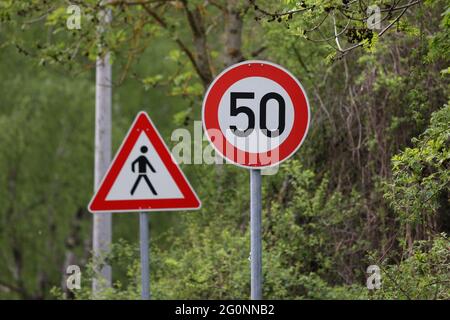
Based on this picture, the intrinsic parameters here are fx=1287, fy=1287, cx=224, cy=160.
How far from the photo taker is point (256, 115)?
28.8 ft

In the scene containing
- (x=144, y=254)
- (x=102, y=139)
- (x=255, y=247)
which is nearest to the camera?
(x=255, y=247)

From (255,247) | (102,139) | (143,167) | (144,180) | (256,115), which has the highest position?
(102,139)

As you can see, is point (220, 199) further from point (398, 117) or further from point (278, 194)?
point (398, 117)

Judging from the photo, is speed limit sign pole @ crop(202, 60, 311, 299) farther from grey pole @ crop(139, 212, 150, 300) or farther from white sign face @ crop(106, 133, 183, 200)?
white sign face @ crop(106, 133, 183, 200)

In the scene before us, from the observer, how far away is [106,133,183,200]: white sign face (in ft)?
36.1

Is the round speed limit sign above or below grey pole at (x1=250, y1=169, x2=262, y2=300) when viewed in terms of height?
above

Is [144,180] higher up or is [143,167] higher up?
[143,167]

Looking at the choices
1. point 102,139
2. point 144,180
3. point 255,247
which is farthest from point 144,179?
point 102,139

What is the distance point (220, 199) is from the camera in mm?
15336

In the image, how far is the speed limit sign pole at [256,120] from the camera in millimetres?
8773

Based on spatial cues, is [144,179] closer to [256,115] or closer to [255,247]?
[256,115]

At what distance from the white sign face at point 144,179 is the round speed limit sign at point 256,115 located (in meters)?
1.98

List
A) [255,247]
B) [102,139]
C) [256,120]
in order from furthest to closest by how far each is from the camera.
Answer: [102,139] < [256,120] < [255,247]

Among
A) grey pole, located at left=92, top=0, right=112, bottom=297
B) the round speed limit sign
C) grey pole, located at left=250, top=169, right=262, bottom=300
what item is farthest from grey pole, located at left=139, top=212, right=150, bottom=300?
grey pole, located at left=92, top=0, right=112, bottom=297
